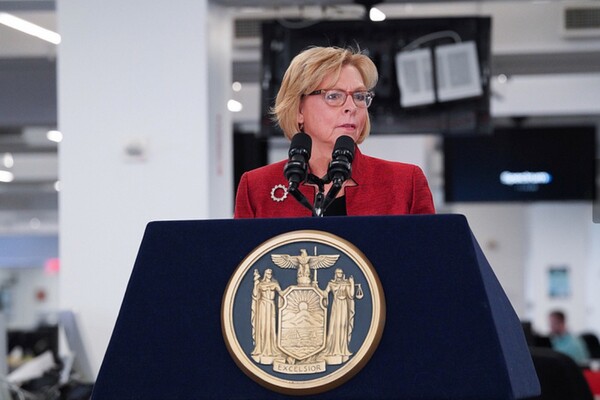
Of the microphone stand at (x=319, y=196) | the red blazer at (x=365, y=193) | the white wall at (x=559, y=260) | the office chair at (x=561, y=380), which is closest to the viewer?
the microphone stand at (x=319, y=196)

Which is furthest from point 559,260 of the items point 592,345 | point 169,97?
point 169,97

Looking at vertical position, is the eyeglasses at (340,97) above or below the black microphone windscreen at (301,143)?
above

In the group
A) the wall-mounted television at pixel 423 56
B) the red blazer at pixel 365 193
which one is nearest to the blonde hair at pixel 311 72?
the red blazer at pixel 365 193

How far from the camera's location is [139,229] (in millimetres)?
5262

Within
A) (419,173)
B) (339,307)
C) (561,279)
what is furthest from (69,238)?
(561,279)

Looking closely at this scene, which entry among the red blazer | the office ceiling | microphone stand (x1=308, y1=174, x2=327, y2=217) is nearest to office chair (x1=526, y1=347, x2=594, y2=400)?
the red blazer

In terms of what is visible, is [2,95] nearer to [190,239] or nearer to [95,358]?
[95,358]

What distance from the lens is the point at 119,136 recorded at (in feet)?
17.3

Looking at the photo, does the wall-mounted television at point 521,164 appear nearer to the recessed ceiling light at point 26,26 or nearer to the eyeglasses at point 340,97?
the recessed ceiling light at point 26,26

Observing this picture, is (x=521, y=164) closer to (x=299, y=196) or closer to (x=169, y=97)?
(x=169, y=97)

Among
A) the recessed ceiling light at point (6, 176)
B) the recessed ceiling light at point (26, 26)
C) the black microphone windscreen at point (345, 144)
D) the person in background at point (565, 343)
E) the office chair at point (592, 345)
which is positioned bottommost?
the office chair at point (592, 345)

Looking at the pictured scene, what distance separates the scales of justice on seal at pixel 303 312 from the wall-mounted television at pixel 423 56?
484cm

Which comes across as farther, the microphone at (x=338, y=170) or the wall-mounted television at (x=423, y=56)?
the wall-mounted television at (x=423, y=56)

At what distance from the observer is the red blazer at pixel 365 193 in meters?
1.82
